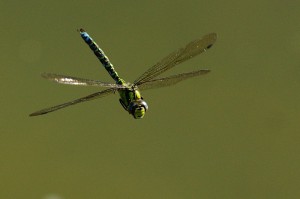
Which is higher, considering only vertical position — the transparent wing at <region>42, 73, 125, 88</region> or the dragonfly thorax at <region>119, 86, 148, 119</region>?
the transparent wing at <region>42, 73, 125, 88</region>

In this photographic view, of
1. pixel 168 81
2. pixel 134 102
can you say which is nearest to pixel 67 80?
pixel 134 102

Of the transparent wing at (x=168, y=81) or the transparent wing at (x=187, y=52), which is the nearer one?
the transparent wing at (x=168, y=81)

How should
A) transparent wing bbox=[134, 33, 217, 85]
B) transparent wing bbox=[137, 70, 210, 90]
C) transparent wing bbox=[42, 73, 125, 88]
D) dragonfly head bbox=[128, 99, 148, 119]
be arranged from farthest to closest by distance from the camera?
transparent wing bbox=[134, 33, 217, 85], transparent wing bbox=[137, 70, 210, 90], dragonfly head bbox=[128, 99, 148, 119], transparent wing bbox=[42, 73, 125, 88]

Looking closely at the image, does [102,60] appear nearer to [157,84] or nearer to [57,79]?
[157,84]

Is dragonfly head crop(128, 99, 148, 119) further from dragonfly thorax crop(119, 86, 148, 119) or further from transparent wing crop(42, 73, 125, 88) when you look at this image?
transparent wing crop(42, 73, 125, 88)

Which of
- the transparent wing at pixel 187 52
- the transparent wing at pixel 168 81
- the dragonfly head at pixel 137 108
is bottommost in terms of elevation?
the dragonfly head at pixel 137 108

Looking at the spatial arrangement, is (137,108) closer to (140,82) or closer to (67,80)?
(140,82)

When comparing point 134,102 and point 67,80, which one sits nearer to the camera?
point 67,80

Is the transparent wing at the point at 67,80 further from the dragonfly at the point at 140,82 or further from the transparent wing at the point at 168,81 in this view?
the transparent wing at the point at 168,81

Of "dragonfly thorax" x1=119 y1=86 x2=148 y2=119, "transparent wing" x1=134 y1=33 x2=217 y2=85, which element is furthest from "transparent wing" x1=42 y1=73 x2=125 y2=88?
"transparent wing" x1=134 y1=33 x2=217 y2=85

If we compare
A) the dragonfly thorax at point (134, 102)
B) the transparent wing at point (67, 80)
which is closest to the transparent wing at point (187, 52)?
the dragonfly thorax at point (134, 102)

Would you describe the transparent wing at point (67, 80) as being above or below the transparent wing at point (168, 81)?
above
